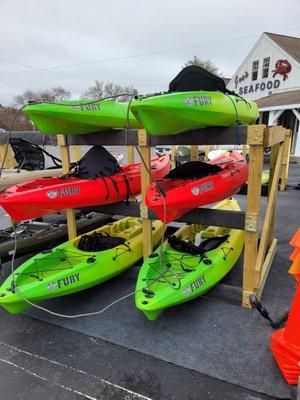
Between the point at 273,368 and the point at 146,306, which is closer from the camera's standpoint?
the point at 273,368

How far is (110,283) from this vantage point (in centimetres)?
391

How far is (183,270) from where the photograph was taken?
333cm

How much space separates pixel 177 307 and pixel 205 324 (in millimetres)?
372

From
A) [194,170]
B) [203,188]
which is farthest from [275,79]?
[203,188]

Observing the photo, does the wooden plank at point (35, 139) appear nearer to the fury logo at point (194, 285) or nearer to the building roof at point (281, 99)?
the fury logo at point (194, 285)

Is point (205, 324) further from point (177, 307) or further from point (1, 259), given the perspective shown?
point (1, 259)

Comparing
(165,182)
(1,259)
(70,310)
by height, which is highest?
(165,182)

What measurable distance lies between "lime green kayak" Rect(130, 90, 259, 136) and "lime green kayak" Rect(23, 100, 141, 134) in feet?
2.63

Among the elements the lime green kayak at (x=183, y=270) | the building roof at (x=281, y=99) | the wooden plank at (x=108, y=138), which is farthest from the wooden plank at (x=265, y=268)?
the building roof at (x=281, y=99)

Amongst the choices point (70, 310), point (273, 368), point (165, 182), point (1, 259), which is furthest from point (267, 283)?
point (1, 259)

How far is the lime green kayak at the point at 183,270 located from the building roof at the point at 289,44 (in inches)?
721

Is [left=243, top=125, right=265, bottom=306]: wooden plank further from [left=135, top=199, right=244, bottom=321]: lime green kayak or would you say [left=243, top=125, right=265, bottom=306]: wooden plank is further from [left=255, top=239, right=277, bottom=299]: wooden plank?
[left=135, top=199, right=244, bottom=321]: lime green kayak

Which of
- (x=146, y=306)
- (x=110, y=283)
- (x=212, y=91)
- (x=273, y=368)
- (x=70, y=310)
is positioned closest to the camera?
(x=273, y=368)

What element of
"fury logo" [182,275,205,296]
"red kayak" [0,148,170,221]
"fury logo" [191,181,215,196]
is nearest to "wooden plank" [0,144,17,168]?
"red kayak" [0,148,170,221]
